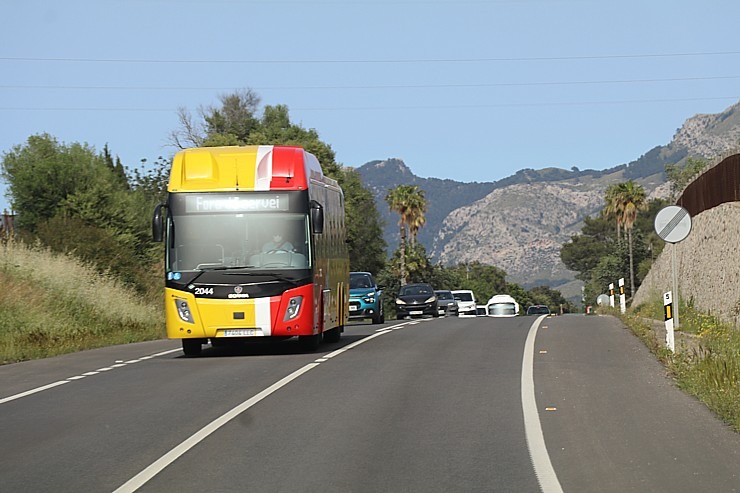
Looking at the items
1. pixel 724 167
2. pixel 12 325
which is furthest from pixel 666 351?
pixel 12 325

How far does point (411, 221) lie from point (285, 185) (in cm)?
6693

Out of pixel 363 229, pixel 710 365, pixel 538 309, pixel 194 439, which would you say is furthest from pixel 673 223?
pixel 363 229

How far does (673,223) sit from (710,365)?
26.8ft

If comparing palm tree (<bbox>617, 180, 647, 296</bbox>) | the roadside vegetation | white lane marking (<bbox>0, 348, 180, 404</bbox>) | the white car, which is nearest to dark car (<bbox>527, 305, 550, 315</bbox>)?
palm tree (<bbox>617, 180, 647, 296</bbox>)

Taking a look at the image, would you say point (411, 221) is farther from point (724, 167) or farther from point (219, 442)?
point (219, 442)

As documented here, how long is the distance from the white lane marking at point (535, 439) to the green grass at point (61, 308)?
11380mm

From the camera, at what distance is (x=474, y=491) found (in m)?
8.31

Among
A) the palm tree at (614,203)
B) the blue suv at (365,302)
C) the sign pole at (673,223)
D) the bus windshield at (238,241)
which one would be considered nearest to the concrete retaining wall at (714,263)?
the sign pole at (673,223)

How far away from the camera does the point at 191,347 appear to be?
833 inches

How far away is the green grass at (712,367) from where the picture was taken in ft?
40.5

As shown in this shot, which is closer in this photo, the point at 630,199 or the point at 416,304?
the point at 416,304

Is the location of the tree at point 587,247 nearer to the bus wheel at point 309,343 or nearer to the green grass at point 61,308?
the green grass at point 61,308

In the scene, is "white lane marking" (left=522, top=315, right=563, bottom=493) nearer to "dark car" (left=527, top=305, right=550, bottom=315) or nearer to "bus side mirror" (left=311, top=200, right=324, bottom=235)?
"bus side mirror" (left=311, top=200, right=324, bottom=235)

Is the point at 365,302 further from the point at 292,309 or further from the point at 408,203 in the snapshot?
the point at 408,203
